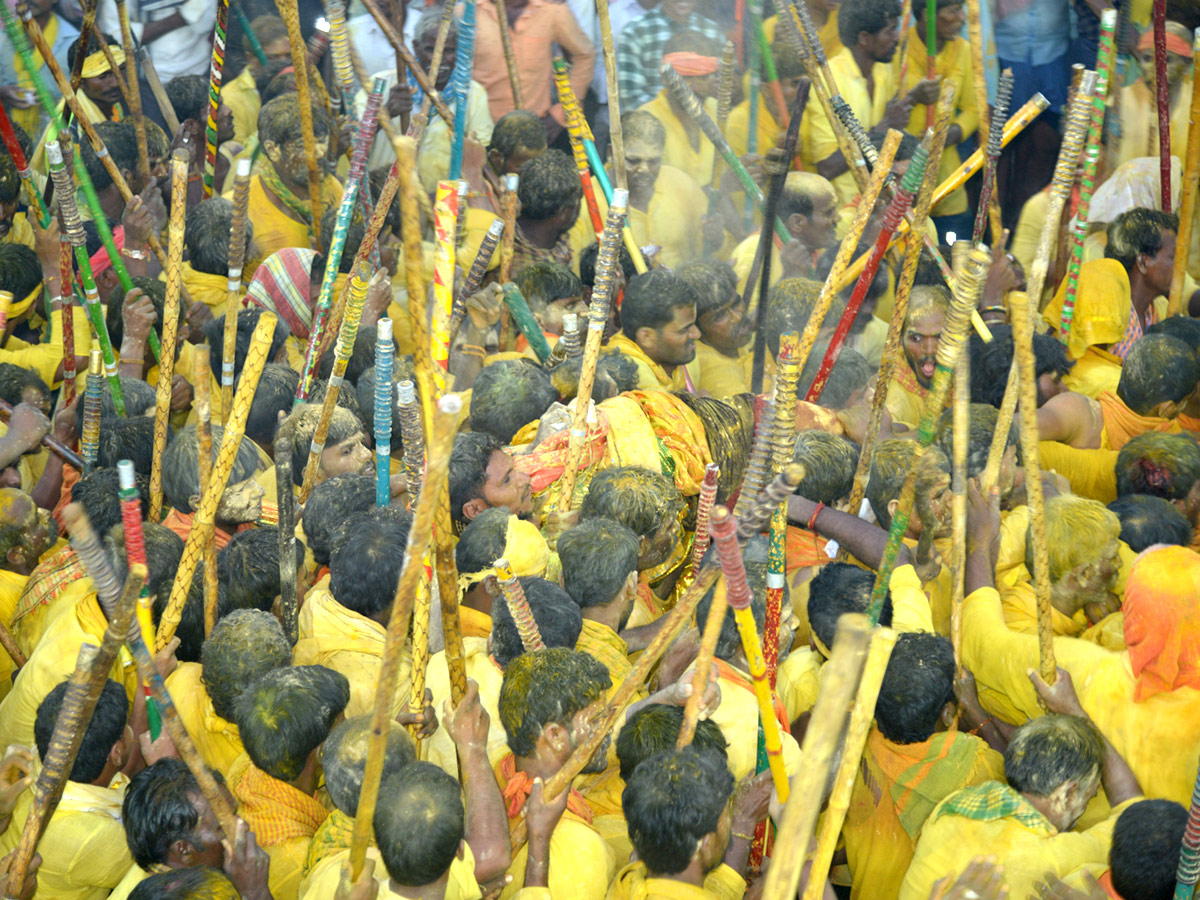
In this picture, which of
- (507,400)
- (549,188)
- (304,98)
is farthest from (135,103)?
(507,400)

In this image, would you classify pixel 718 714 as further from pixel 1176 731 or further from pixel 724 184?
pixel 724 184

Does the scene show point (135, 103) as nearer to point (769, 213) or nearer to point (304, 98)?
point (304, 98)

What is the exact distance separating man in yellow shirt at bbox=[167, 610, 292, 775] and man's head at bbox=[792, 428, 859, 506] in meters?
1.60

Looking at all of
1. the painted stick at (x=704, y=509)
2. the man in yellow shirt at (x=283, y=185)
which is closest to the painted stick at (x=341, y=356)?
the painted stick at (x=704, y=509)

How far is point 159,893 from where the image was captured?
2.37 meters

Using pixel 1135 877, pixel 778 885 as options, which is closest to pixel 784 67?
pixel 1135 877

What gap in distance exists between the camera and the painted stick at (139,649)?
2.04 m

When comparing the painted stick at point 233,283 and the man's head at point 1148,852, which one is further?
the painted stick at point 233,283

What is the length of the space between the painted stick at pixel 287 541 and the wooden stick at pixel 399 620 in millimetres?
1078

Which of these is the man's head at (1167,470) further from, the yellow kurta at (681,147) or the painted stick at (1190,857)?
the yellow kurta at (681,147)

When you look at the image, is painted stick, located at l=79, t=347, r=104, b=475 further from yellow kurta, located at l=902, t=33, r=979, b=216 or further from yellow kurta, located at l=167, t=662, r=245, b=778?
yellow kurta, located at l=902, t=33, r=979, b=216

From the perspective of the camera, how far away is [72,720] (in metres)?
2.24

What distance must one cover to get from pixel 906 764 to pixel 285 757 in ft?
4.70

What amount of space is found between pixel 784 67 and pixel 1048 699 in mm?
4533
